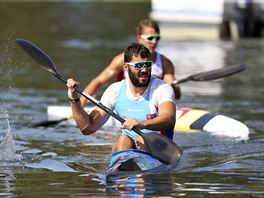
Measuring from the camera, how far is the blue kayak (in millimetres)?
8102

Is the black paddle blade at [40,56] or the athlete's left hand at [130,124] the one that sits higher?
the black paddle blade at [40,56]

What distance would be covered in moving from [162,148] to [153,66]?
3190 mm

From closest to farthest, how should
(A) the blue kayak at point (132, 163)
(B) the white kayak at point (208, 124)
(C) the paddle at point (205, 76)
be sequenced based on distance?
1. (A) the blue kayak at point (132, 163)
2. (B) the white kayak at point (208, 124)
3. (C) the paddle at point (205, 76)

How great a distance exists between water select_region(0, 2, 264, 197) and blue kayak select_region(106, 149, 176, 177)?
112 millimetres

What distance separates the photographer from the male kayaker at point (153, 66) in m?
10.9

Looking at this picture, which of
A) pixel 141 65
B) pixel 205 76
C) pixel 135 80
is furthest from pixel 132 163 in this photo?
pixel 205 76

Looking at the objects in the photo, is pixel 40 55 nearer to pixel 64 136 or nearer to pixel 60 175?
pixel 60 175

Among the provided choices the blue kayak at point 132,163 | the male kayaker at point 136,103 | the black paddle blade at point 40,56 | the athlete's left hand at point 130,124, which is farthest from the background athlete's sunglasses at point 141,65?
the black paddle blade at point 40,56

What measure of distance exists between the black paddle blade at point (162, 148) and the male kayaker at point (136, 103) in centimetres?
8

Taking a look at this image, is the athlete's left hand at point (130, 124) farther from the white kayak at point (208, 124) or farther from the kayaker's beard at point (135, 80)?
the white kayak at point (208, 124)

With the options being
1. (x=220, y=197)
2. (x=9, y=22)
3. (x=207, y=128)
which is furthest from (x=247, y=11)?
(x=220, y=197)

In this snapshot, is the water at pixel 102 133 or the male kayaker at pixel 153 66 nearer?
the water at pixel 102 133

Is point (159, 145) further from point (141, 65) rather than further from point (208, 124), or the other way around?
point (208, 124)

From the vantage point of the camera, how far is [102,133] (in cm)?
1151
